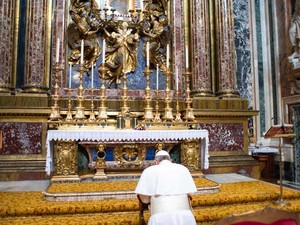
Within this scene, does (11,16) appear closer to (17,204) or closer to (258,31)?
(17,204)

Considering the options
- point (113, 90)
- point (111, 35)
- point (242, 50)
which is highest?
point (111, 35)

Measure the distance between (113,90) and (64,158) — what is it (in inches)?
117

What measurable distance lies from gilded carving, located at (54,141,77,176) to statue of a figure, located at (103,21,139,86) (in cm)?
312

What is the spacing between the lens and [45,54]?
8.35m

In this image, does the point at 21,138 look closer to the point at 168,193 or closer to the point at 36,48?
the point at 36,48

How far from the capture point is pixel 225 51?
29.6ft

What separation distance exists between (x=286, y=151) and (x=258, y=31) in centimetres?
403

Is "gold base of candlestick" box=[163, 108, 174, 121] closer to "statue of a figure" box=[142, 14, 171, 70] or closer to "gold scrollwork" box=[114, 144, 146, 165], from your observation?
"gold scrollwork" box=[114, 144, 146, 165]

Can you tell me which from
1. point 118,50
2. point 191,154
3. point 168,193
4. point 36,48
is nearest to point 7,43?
point 36,48

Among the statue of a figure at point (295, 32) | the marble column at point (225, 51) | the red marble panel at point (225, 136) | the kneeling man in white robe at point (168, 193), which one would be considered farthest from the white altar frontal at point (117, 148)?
the statue of a figure at point (295, 32)

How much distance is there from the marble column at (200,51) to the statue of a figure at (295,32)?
2568mm

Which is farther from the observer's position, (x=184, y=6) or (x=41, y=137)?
(x=184, y=6)

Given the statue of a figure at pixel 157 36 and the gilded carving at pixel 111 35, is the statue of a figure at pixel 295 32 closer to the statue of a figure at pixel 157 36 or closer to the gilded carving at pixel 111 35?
the statue of a figure at pixel 157 36

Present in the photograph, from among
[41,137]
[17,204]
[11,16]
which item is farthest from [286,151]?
[11,16]
